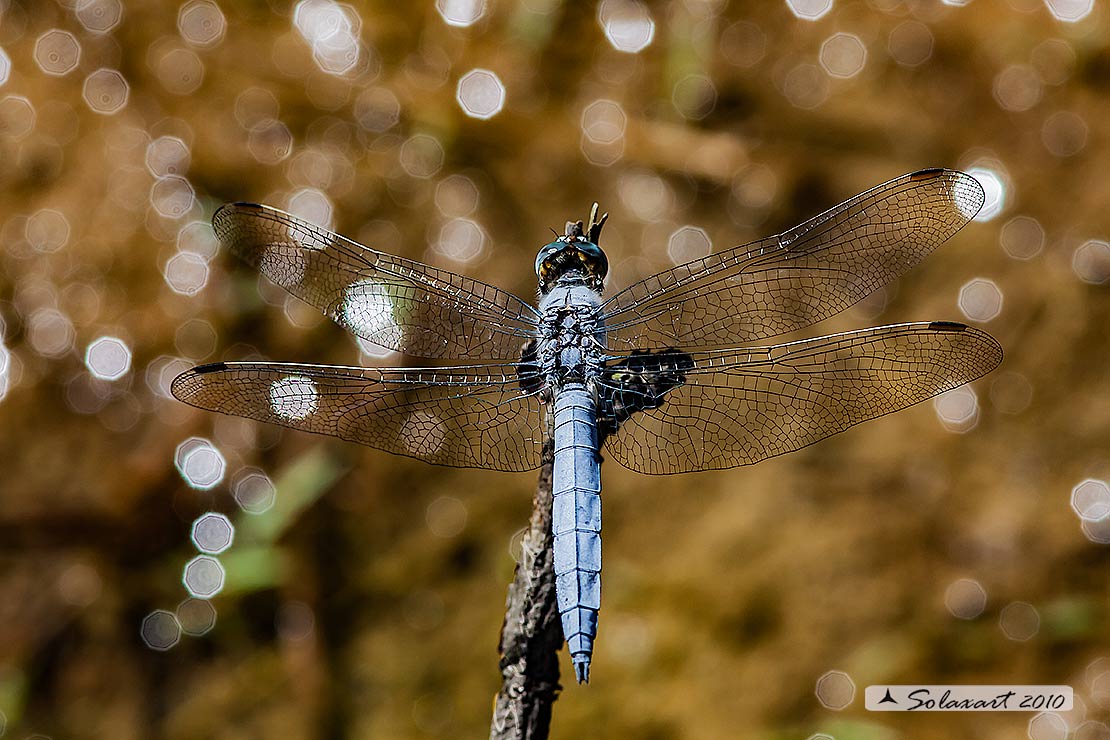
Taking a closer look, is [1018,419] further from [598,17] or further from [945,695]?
[598,17]

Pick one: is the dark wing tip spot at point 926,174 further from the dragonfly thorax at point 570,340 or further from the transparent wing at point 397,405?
the transparent wing at point 397,405

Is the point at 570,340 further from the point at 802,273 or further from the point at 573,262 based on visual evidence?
the point at 802,273

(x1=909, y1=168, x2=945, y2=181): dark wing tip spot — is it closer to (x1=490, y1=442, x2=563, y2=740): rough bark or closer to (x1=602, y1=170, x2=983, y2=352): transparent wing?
(x1=602, y1=170, x2=983, y2=352): transparent wing

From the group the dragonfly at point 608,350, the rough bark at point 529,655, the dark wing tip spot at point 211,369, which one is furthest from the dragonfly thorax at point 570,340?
the dark wing tip spot at point 211,369

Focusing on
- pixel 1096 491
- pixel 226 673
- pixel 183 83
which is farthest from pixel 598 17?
pixel 226 673

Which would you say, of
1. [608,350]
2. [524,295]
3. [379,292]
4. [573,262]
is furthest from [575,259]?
[524,295]
